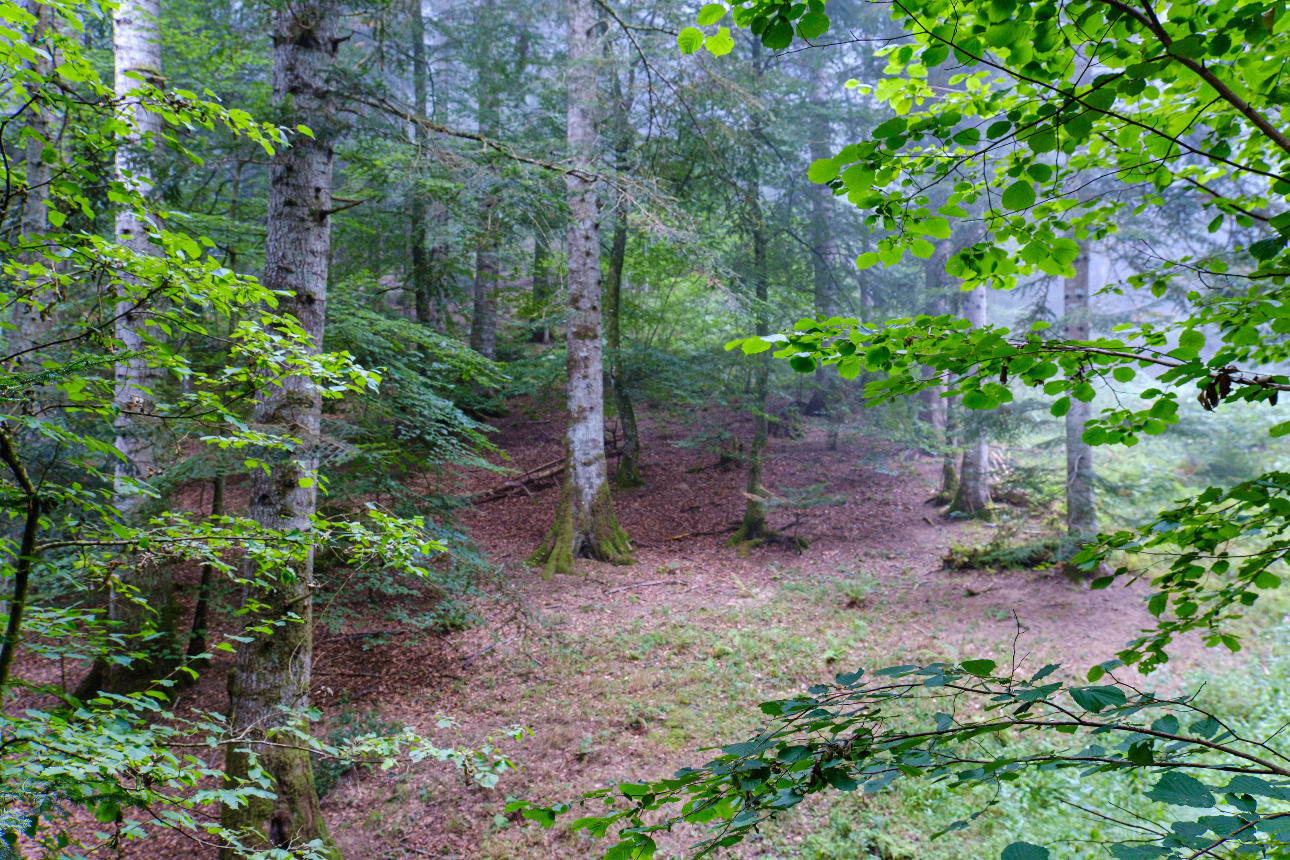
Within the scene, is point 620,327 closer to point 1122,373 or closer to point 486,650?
point 486,650

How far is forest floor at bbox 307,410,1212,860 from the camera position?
478cm

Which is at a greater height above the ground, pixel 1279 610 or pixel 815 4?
pixel 815 4

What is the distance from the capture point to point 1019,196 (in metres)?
1.51

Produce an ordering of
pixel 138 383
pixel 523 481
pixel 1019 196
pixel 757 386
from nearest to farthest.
Result: 1. pixel 1019 196
2. pixel 138 383
3. pixel 757 386
4. pixel 523 481

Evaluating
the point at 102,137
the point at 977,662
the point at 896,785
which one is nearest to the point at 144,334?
the point at 102,137

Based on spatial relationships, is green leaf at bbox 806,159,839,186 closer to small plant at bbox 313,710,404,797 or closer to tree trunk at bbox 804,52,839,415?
small plant at bbox 313,710,404,797

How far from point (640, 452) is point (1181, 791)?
1270 cm

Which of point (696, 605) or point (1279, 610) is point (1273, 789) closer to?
point (696, 605)

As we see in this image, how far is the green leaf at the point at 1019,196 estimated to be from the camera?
1493mm

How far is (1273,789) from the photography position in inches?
38.3

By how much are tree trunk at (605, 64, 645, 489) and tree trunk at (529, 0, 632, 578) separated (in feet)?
1.71

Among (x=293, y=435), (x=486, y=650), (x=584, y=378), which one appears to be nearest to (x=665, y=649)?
(x=486, y=650)

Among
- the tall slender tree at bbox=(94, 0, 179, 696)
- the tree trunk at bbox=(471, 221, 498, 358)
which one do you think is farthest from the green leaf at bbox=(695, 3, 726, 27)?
the tree trunk at bbox=(471, 221, 498, 358)

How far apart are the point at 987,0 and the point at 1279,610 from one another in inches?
369
